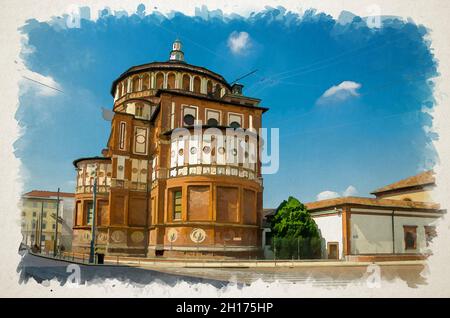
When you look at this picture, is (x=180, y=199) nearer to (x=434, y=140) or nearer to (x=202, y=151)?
(x=202, y=151)

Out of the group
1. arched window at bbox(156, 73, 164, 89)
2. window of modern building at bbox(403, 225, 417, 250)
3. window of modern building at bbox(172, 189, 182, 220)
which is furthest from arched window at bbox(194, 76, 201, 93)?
window of modern building at bbox(403, 225, 417, 250)

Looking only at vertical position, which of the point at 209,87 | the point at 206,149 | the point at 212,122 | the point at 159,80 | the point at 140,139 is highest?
the point at 159,80

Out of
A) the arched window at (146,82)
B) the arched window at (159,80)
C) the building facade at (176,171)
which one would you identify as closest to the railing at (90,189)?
the building facade at (176,171)

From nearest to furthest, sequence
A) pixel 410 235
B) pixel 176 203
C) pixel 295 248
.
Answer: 1. pixel 295 248
2. pixel 176 203
3. pixel 410 235

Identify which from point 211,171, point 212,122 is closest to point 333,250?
point 211,171

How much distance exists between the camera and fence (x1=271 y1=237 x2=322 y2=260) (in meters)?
27.9

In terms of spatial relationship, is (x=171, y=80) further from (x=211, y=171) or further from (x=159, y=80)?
(x=211, y=171)

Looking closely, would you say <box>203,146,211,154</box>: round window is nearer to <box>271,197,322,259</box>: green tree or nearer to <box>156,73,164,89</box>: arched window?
<box>271,197,322,259</box>: green tree

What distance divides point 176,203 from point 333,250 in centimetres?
1241

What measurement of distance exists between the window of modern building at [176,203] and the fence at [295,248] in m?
7.48

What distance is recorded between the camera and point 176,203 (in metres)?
29.4

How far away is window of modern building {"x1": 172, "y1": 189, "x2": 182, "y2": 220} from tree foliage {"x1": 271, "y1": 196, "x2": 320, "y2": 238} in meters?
7.57

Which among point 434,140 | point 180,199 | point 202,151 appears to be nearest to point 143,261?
point 180,199

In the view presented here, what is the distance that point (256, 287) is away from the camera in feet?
43.3
